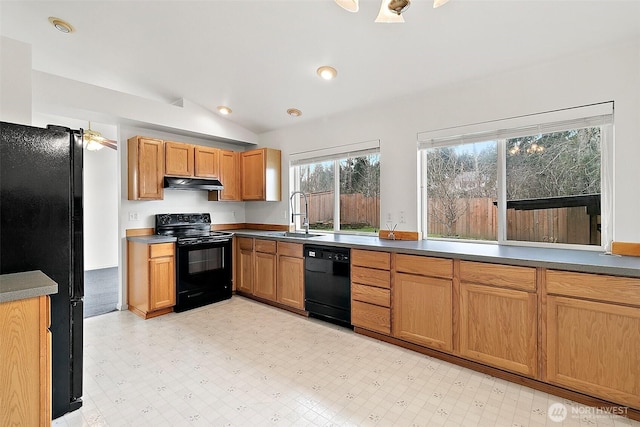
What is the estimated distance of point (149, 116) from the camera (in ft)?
12.3

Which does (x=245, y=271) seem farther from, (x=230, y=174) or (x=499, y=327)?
(x=499, y=327)

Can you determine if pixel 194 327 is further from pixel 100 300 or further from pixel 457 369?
pixel 457 369

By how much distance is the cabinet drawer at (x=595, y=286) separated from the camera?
5.84 feet

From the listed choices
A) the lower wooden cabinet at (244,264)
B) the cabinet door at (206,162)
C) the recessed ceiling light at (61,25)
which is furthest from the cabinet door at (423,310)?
the recessed ceiling light at (61,25)

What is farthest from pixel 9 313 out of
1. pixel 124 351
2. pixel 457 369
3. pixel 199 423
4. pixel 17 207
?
pixel 457 369

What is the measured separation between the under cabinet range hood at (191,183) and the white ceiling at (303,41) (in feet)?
3.70

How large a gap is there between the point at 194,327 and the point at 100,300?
1908mm

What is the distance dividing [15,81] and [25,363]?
6.72ft

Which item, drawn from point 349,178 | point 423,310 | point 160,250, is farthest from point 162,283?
point 423,310

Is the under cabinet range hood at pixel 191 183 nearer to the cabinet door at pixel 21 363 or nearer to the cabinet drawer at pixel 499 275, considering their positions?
the cabinet door at pixel 21 363

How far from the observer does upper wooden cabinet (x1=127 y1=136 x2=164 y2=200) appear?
3668mm

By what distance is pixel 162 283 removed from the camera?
11.7ft

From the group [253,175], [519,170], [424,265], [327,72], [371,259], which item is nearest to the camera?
[424,265]

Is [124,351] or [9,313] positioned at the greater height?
[9,313]
